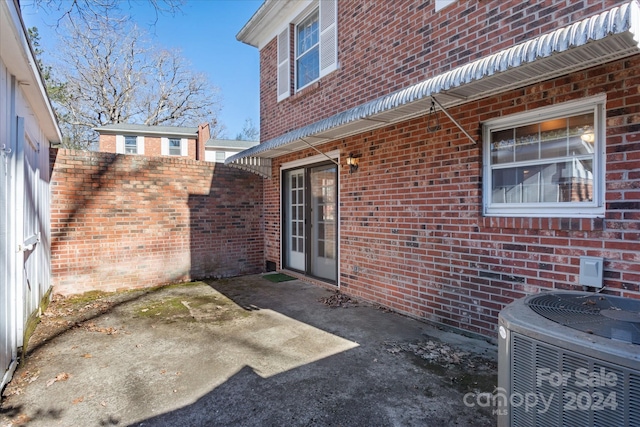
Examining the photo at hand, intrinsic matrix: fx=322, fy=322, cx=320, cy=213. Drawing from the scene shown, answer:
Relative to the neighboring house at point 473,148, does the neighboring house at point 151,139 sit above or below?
above

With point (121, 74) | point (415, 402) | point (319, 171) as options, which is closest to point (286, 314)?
point (415, 402)

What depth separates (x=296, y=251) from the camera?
715 centimetres

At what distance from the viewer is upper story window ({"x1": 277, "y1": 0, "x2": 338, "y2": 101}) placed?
560 cm

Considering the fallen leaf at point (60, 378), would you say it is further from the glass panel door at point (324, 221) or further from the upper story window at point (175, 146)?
the upper story window at point (175, 146)

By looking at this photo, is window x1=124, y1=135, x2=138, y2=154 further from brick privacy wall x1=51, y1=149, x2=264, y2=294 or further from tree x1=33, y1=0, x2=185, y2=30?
tree x1=33, y1=0, x2=185, y2=30

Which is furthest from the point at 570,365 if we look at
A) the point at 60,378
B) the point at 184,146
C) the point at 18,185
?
the point at 184,146

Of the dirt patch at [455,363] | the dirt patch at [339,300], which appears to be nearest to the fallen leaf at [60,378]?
the dirt patch at [455,363]

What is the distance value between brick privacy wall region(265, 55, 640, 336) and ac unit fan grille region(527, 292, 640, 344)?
0.98 metres

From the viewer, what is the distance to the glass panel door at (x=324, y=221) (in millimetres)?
6055

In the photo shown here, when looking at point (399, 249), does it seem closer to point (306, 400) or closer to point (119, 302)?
point (306, 400)

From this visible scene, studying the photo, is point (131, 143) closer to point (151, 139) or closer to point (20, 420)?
point (151, 139)

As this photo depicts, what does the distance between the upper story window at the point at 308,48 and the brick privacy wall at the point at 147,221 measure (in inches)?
95.4

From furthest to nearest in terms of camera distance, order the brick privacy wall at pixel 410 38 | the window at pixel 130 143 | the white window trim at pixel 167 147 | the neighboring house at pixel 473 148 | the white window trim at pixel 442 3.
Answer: the white window trim at pixel 167 147, the window at pixel 130 143, the white window trim at pixel 442 3, the brick privacy wall at pixel 410 38, the neighboring house at pixel 473 148

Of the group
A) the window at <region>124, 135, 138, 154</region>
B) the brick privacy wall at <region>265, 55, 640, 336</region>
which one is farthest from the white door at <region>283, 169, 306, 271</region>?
the window at <region>124, 135, 138, 154</region>
